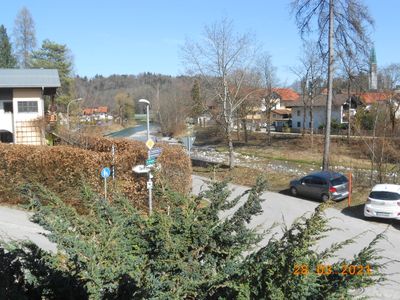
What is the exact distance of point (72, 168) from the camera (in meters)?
17.9

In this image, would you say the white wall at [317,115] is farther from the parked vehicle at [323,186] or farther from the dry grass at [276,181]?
the parked vehicle at [323,186]

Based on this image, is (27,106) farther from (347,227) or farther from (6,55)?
(6,55)

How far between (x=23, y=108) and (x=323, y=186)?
22.6m

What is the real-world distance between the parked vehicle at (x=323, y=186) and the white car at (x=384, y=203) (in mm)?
2765

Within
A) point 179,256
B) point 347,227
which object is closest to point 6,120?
point 347,227

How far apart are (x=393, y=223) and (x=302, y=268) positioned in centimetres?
1693

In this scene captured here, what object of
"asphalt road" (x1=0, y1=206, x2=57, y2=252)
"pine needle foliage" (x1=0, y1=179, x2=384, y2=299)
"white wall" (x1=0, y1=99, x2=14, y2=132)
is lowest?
"asphalt road" (x1=0, y1=206, x2=57, y2=252)

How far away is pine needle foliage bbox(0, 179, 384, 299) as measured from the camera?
3.67 metres

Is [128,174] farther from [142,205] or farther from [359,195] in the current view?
[359,195]

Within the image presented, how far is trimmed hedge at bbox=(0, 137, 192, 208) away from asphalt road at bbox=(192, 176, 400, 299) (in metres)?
2.08

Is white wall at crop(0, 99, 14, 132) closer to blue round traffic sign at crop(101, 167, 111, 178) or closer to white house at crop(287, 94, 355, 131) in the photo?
blue round traffic sign at crop(101, 167, 111, 178)

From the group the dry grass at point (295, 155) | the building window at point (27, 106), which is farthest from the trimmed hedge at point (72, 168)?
→ the building window at point (27, 106)

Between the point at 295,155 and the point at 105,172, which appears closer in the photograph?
the point at 105,172

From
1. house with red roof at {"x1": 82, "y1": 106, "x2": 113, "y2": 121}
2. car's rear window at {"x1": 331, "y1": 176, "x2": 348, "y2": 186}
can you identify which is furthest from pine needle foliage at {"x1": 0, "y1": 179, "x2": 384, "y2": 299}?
house with red roof at {"x1": 82, "y1": 106, "x2": 113, "y2": 121}
